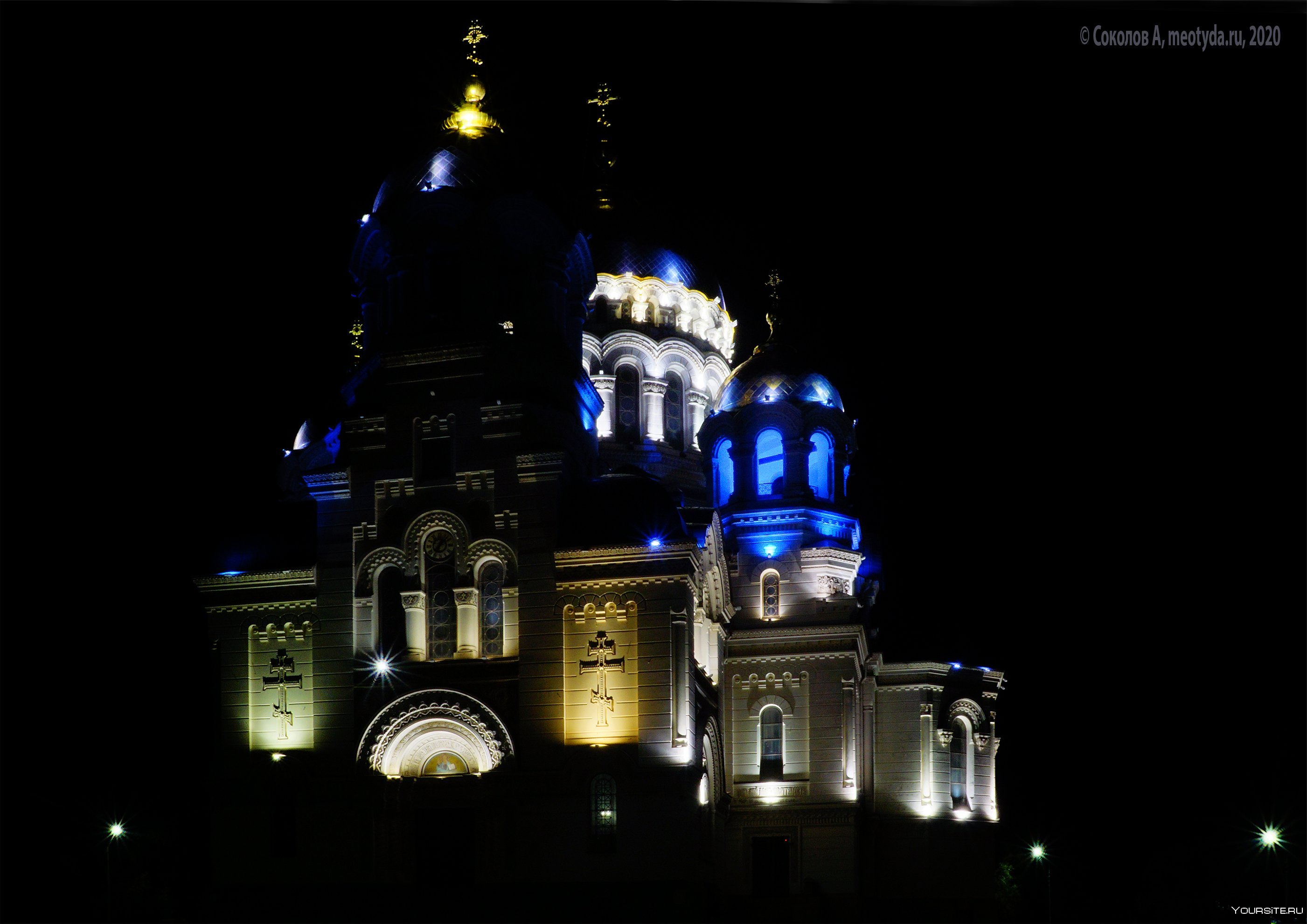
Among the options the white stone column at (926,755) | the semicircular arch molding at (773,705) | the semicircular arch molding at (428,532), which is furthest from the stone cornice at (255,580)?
the white stone column at (926,755)

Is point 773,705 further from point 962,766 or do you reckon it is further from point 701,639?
point 962,766

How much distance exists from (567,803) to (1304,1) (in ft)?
60.4

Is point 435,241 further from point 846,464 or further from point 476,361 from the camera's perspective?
point 846,464

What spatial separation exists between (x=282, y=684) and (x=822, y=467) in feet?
47.0

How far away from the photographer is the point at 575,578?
107 feet

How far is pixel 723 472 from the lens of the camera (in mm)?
42094

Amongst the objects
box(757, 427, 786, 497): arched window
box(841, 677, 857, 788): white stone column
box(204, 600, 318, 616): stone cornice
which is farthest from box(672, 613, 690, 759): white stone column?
box(757, 427, 786, 497): arched window

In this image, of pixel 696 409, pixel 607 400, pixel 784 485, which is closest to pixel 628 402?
pixel 607 400

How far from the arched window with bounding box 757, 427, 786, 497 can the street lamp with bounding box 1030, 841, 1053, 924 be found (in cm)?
1061

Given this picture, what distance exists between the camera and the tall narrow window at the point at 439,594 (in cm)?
3334

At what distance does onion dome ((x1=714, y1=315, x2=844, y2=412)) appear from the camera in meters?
41.6

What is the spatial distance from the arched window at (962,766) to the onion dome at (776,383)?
8026mm

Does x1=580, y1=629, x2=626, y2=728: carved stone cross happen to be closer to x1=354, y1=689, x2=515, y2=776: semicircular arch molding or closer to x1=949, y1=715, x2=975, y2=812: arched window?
x1=354, y1=689, x2=515, y2=776: semicircular arch molding

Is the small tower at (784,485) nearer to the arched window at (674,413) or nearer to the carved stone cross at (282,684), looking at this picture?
the arched window at (674,413)
